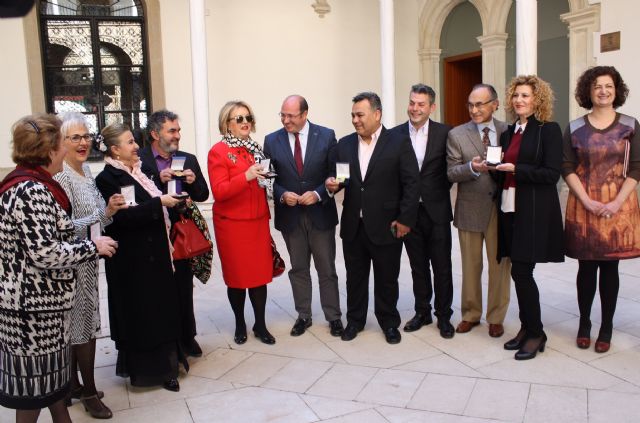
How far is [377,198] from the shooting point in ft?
13.6

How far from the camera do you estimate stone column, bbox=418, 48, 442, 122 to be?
42.3 feet

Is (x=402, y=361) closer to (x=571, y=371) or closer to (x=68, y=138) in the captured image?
(x=571, y=371)

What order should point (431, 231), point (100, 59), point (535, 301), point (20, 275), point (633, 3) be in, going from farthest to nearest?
point (100, 59), point (633, 3), point (431, 231), point (535, 301), point (20, 275)

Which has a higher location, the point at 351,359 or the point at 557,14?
the point at 557,14

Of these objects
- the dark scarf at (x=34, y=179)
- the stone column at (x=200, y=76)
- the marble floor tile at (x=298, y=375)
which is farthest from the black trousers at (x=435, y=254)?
the stone column at (x=200, y=76)

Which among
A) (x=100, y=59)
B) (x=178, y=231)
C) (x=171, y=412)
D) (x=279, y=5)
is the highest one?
(x=279, y=5)

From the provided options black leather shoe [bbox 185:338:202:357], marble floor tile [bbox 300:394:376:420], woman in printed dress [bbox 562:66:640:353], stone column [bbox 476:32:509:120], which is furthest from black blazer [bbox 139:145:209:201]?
stone column [bbox 476:32:509:120]

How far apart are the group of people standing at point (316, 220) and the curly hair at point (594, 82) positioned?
0.04 feet

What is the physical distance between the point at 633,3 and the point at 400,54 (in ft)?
17.0

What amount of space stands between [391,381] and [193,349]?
1380 millimetres

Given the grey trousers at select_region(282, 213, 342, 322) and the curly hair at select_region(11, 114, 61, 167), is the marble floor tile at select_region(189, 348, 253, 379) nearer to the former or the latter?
the grey trousers at select_region(282, 213, 342, 322)

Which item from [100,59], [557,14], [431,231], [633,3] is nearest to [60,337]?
[431,231]

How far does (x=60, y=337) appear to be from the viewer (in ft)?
8.67

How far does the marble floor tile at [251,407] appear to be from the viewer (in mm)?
3217
